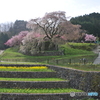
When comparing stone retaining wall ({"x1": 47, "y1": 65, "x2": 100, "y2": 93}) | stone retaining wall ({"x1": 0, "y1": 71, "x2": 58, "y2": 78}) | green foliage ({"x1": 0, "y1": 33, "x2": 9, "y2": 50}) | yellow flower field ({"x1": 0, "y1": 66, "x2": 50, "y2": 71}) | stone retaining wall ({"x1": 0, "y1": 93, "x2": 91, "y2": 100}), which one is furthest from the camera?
green foliage ({"x1": 0, "y1": 33, "x2": 9, "y2": 50})

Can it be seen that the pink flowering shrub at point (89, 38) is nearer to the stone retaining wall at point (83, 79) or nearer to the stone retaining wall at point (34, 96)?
the stone retaining wall at point (83, 79)

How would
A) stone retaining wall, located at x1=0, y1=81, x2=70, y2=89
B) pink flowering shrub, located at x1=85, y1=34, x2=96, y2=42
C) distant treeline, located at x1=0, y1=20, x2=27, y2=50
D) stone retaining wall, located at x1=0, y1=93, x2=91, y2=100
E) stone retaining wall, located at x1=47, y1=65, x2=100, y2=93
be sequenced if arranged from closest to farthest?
1. stone retaining wall, located at x1=0, y1=93, x2=91, y2=100
2. stone retaining wall, located at x1=47, y1=65, x2=100, y2=93
3. stone retaining wall, located at x1=0, y1=81, x2=70, y2=89
4. pink flowering shrub, located at x1=85, y1=34, x2=96, y2=42
5. distant treeline, located at x1=0, y1=20, x2=27, y2=50

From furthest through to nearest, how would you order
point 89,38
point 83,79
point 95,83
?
point 89,38 → point 83,79 → point 95,83

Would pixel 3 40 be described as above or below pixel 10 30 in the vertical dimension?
A: below

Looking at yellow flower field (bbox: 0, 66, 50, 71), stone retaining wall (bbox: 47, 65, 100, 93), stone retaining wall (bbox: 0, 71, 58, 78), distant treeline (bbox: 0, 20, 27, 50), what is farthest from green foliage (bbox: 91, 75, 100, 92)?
distant treeline (bbox: 0, 20, 27, 50)

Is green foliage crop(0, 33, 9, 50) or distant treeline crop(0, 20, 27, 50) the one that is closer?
green foliage crop(0, 33, 9, 50)

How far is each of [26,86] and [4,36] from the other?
4348 cm

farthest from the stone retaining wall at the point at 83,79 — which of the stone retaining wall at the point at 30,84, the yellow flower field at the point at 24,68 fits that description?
the yellow flower field at the point at 24,68

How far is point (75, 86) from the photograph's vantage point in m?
13.7

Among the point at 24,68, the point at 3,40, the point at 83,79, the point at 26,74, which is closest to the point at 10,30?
the point at 3,40

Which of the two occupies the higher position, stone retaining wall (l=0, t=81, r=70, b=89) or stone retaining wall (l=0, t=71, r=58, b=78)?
stone retaining wall (l=0, t=71, r=58, b=78)

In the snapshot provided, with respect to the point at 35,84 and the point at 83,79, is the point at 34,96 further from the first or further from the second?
the point at 83,79

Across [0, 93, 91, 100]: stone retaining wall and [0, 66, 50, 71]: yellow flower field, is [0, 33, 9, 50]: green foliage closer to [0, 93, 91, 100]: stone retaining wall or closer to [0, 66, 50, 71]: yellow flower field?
[0, 66, 50, 71]: yellow flower field

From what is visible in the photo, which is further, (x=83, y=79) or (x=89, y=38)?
(x=89, y=38)
